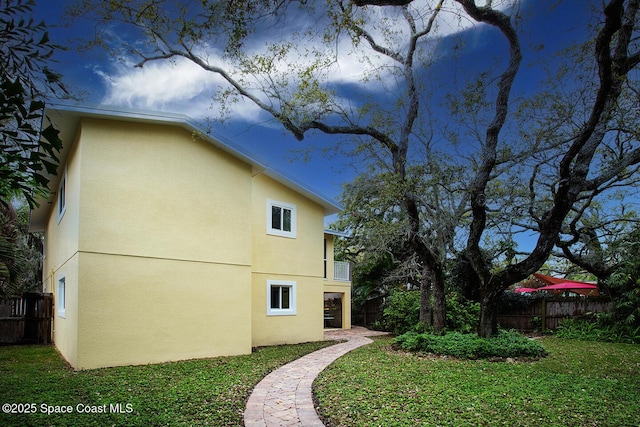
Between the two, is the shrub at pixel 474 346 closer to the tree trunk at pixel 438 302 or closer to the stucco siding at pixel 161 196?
the tree trunk at pixel 438 302

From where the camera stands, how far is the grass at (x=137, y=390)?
17.9 feet

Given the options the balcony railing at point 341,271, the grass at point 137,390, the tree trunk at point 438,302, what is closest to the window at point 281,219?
the grass at point 137,390

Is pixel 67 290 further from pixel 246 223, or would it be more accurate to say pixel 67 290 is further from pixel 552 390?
pixel 552 390

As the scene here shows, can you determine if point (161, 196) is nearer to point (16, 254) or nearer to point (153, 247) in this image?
point (153, 247)

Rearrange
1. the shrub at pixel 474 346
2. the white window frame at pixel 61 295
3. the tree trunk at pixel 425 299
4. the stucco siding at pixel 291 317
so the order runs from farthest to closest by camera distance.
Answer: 1. the tree trunk at pixel 425 299
2. the stucco siding at pixel 291 317
3. the white window frame at pixel 61 295
4. the shrub at pixel 474 346

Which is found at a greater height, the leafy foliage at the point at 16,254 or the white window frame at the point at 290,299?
the leafy foliage at the point at 16,254

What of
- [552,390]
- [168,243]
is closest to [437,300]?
[552,390]

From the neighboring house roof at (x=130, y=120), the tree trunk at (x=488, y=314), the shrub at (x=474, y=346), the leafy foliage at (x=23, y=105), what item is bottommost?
the shrub at (x=474, y=346)

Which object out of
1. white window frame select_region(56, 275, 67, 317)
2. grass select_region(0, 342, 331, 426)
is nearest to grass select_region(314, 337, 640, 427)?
grass select_region(0, 342, 331, 426)

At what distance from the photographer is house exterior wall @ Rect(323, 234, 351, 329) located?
19.5 meters

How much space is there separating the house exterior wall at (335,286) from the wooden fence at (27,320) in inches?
429

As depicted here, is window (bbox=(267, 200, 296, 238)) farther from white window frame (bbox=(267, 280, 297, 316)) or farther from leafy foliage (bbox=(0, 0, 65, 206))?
leafy foliage (bbox=(0, 0, 65, 206))

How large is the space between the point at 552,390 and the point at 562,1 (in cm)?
690

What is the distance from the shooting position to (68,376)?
25.8ft
